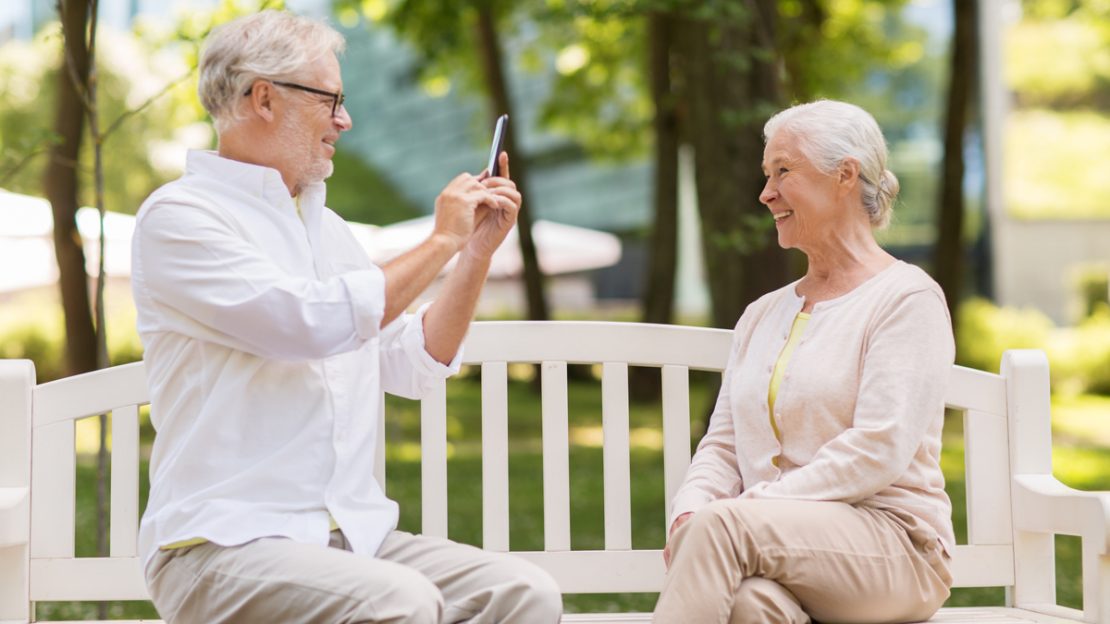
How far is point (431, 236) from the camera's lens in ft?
8.51

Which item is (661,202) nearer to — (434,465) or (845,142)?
(434,465)

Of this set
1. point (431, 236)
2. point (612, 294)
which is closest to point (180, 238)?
point (431, 236)

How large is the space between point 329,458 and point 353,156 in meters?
26.1

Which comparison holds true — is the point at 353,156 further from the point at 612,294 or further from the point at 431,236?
the point at 431,236

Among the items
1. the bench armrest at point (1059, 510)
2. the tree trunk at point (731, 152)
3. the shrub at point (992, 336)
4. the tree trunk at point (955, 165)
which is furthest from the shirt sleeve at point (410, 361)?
the shrub at point (992, 336)

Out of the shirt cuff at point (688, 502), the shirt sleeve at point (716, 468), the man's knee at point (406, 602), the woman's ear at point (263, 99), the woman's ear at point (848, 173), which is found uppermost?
the woman's ear at point (263, 99)

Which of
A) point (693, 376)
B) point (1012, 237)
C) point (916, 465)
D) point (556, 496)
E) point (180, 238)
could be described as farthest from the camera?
point (1012, 237)

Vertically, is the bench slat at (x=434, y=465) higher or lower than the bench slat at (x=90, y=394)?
lower

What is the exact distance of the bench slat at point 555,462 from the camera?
136 inches

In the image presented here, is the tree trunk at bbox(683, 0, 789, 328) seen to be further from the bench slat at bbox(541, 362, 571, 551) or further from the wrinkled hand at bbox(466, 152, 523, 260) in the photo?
the wrinkled hand at bbox(466, 152, 523, 260)

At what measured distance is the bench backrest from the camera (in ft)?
11.1

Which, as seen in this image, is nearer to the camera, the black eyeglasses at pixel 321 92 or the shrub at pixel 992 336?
the black eyeglasses at pixel 321 92

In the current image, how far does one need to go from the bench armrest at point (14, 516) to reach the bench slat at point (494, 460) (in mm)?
1135

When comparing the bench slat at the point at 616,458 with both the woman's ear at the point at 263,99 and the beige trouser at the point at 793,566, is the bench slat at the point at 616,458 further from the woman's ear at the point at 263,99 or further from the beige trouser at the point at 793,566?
the woman's ear at the point at 263,99
